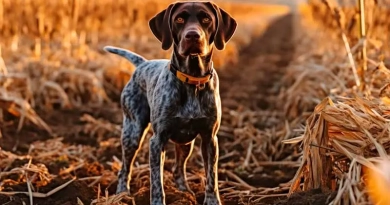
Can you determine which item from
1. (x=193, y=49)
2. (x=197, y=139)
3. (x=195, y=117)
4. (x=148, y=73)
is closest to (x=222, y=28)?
(x=193, y=49)

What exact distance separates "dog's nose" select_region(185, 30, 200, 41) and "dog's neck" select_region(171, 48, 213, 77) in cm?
39

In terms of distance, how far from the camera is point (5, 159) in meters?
6.22

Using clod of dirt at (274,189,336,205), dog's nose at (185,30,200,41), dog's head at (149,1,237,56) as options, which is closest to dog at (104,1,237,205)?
dog's head at (149,1,237,56)

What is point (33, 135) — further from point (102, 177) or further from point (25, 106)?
point (102, 177)

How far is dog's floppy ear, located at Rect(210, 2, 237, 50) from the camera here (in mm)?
4766

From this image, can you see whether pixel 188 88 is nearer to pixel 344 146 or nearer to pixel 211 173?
pixel 211 173

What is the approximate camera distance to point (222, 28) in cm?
481

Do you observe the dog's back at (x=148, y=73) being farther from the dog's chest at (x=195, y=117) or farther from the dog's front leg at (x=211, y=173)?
the dog's front leg at (x=211, y=173)

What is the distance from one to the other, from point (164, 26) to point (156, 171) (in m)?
1.01

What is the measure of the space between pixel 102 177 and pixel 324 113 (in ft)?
7.46

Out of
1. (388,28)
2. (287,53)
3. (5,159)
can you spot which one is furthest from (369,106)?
(287,53)

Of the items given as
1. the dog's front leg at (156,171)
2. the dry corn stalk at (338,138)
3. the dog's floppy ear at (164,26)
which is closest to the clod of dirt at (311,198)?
the dry corn stalk at (338,138)

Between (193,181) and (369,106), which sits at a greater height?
(369,106)

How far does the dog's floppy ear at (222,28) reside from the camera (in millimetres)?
4766
